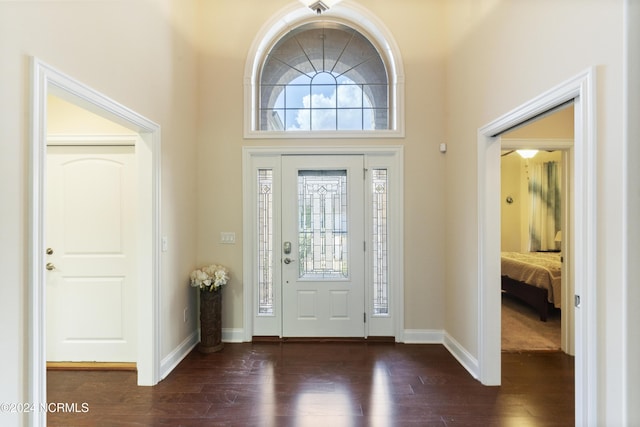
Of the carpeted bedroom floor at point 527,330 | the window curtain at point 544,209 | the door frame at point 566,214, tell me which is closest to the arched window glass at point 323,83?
the door frame at point 566,214

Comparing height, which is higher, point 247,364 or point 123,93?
point 123,93

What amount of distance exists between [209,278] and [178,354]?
0.76 metres

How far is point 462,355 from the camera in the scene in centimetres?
295

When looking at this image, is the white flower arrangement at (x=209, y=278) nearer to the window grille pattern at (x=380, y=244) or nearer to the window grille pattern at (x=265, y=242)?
the window grille pattern at (x=265, y=242)

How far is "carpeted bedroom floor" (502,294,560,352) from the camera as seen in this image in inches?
131

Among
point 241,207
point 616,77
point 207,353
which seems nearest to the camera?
point 616,77

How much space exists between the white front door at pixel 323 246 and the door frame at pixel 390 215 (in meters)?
0.10

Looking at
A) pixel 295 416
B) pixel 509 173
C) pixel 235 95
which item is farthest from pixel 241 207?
pixel 509 173

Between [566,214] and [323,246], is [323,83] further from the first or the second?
[566,214]

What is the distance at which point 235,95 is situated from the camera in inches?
138

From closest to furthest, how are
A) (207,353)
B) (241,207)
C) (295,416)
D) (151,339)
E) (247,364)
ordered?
(295,416) → (151,339) → (247,364) → (207,353) → (241,207)

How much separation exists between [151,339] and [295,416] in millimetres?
1341

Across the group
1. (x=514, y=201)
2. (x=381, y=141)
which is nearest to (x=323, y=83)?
(x=381, y=141)

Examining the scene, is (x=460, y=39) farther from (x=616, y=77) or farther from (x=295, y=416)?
(x=295, y=416)
